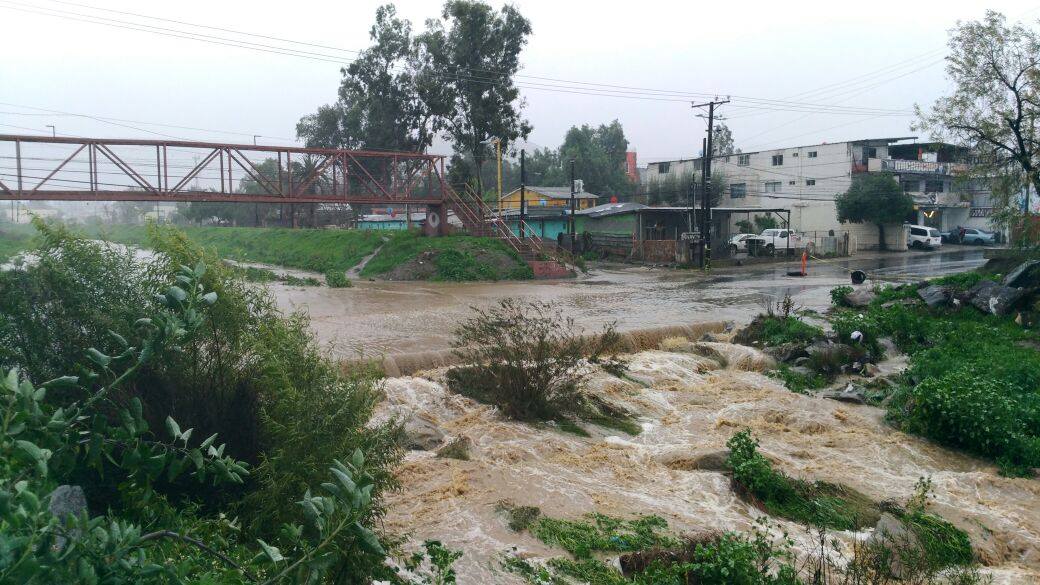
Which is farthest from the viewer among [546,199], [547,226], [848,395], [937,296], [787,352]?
[546,199]

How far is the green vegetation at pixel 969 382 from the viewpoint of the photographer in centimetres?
1124

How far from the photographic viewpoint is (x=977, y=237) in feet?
196

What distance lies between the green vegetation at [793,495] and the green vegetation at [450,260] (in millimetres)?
24872

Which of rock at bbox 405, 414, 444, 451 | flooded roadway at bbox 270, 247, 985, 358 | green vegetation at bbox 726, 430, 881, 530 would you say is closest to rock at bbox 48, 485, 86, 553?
rock at bbox 405, 414, 444, 451

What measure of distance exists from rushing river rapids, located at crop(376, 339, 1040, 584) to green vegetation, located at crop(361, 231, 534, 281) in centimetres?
1986

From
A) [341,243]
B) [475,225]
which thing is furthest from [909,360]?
[341,243]

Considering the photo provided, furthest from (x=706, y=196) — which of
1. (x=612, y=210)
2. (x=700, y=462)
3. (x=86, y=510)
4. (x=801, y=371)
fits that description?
(x=86, y=510)

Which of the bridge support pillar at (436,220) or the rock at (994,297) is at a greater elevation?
the bridge support pillar at (436,220)

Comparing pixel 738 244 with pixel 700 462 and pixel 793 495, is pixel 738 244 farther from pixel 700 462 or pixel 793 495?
pixel 793 495

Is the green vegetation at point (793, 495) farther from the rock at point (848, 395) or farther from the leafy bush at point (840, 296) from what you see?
the leafy bush at point (840, 296)

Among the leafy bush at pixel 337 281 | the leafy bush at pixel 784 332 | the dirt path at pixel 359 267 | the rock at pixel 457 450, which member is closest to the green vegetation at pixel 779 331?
the leafy bush at pixel 784 332

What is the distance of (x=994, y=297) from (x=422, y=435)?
16290mm

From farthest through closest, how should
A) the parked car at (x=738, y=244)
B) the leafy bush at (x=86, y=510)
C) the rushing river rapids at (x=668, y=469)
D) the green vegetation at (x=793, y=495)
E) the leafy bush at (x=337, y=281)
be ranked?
1. the parked car at (x=738, y=244)
2. the leafy bush at (x=337, y=281)
3. the green vegetation at (x=793, y=495)
4. the rushing river rapids at (x=668, y=469)
5. the leafy bush at (x=86, y=510)

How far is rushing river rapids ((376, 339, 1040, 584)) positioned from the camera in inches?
302
